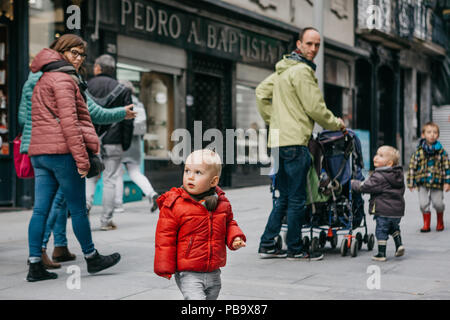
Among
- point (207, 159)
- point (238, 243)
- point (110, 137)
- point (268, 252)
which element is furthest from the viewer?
point (110, 137)

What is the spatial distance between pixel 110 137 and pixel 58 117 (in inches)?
129

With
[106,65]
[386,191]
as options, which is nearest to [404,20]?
[106,65]

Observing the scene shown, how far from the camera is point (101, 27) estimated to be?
11969 mm

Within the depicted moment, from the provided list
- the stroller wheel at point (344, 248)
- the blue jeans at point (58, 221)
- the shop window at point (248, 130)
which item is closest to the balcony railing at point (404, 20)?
the shop window at point (248, 130)

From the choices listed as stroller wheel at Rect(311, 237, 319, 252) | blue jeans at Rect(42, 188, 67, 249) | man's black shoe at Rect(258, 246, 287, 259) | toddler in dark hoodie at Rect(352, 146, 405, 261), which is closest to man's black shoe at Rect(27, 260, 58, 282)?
blue jeans at Rect(42, 188, 67, 249)

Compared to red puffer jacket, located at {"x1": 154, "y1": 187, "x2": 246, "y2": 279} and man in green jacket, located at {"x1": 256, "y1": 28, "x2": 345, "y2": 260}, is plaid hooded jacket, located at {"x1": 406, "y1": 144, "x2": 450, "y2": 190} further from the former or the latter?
red puffer jacket, located at {"x1": 154, "y1": 187, "x2": 246, "y2": 279}

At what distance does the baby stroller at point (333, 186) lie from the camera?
6688 millimetres

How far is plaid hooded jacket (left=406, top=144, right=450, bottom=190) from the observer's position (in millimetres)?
8875

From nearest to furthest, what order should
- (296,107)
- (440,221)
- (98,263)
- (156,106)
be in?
(98,263), (296,107), (440,221), (156,106)

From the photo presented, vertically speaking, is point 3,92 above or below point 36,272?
above

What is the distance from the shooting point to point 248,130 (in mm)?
16734

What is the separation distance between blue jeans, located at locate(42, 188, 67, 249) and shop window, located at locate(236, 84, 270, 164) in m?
9.78

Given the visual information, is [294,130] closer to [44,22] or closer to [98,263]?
[98,263]
